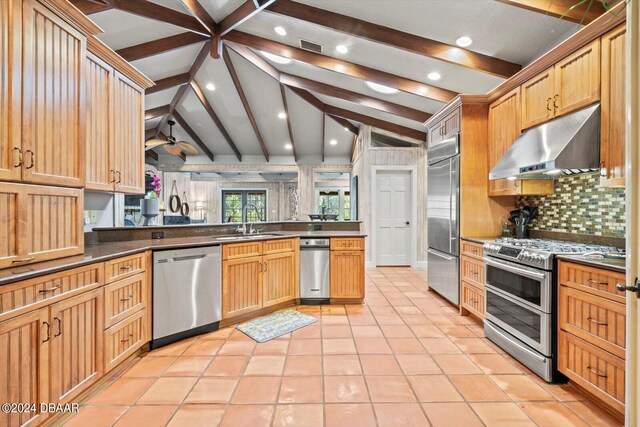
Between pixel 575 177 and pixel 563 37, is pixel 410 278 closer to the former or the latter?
pixel 575 177

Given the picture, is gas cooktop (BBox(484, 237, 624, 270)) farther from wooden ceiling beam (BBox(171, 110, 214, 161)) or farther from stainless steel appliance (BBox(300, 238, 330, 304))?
wooden ceiling beam (BBox(171, 110, 214, 161))

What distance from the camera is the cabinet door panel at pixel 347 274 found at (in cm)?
376

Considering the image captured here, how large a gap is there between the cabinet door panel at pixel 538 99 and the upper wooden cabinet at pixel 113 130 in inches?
144

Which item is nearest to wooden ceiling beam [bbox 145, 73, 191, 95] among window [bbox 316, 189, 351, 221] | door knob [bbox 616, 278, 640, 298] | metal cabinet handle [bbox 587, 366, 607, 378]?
window [bbox 316, 189, 351, 221]

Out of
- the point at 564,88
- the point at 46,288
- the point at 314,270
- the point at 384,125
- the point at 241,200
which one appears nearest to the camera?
the point at 46,288

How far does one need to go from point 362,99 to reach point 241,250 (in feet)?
11.3

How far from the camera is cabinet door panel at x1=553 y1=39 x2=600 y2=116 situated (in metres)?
2.10

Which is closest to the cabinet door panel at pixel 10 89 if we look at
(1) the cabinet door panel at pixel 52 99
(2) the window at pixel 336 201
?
(1) the cabinet door panel at pixel 52 99

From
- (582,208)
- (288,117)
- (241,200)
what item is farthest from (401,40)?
(241,200)

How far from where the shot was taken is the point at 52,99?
177 cm

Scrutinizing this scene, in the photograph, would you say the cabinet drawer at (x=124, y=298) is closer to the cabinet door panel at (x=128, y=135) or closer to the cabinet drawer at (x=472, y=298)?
the cabinet door panel at (x=128, y=135)

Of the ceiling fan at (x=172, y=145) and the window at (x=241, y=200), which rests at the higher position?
the ceiling fan at (x=172, y=145)

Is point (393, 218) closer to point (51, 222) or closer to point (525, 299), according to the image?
point (525, 299)

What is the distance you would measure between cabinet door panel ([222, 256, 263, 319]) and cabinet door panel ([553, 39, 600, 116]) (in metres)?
3.12
